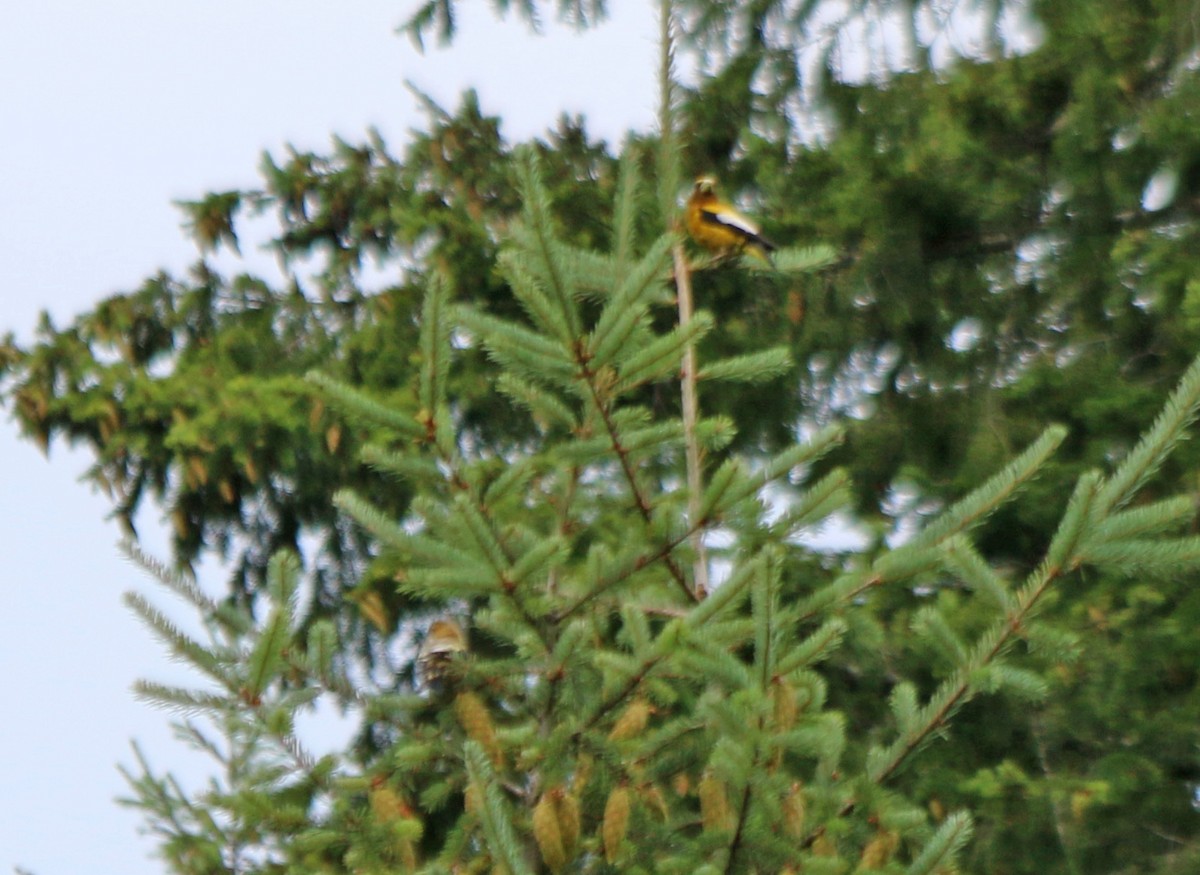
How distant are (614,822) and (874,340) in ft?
15.9

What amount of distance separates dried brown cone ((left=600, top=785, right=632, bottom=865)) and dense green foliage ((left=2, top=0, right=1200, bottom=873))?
3.15 metres

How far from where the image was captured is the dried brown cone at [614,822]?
212cm

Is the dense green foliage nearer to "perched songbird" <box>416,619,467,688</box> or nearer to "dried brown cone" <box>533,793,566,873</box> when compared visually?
"perched songbird" <box>416,619,467,688</box>

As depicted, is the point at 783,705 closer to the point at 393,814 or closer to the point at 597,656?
the point at 597,656

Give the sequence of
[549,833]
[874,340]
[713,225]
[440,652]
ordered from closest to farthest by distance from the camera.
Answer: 1. [549,833]
2. [440,652]
3. [713,225]
4. [874,340]

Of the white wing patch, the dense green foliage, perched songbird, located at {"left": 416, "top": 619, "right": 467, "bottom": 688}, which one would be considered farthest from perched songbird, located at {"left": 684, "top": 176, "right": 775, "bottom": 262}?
perched songbird, located at {"left": 416, "top": 619, "right": 467, "bottom": 688}

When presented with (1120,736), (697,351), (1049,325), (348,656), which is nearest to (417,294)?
(697,351)

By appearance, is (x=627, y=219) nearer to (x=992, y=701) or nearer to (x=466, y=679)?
(x=466, y=679)

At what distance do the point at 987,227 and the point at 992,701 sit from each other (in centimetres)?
205

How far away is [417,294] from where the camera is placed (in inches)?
260

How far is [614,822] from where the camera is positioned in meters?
2.12

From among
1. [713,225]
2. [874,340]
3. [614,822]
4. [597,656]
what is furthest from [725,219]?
[614,822]

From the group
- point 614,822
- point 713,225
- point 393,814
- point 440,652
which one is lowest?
point 614,822

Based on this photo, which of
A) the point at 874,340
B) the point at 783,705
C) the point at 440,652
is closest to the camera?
the point at 783,705
